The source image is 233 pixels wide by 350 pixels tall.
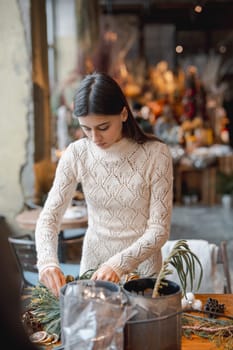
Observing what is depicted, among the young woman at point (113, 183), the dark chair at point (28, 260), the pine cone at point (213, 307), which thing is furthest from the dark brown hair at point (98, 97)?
the dark chair at point (28, 260)

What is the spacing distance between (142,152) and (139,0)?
10.9m

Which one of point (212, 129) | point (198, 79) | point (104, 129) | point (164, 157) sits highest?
point (104, 129)

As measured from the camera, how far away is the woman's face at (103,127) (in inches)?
72.4

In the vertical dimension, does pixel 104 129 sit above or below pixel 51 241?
above

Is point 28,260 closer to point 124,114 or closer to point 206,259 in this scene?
point 206,259

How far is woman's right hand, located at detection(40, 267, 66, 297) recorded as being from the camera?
1.59m

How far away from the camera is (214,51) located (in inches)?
536

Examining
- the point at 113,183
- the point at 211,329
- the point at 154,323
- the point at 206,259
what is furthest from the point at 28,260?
the point at 154,323

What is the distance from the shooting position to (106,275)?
162 cm

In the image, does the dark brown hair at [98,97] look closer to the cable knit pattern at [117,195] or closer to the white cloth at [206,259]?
the cable knit pattern at [117,195]

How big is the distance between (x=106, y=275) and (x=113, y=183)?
0.46 m

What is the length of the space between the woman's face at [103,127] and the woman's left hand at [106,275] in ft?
1.62

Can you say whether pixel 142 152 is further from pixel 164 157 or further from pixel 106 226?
pixel 106 226

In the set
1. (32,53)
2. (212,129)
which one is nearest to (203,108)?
(212,129)
